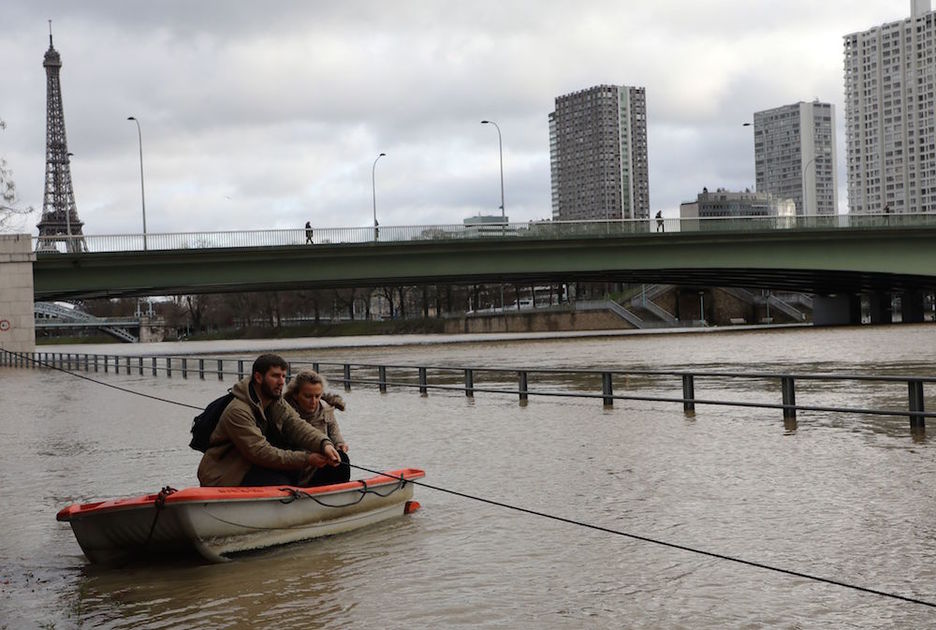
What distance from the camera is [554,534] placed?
974 centimetres

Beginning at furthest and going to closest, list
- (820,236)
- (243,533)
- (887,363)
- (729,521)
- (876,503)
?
(820,236)
(887,363)
(876,503)
(729,521)
(243,533)

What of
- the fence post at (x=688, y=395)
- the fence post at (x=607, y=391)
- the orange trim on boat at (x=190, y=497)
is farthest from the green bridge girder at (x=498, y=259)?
the orange trim on boat at (x=190, y=497)

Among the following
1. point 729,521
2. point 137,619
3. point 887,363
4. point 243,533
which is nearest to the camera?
point 137,619

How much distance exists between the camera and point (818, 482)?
12172 millimetres

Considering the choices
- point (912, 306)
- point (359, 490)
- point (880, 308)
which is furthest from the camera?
point (912, 306)

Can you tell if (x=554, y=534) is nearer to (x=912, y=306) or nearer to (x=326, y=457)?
(x=326, y=457)

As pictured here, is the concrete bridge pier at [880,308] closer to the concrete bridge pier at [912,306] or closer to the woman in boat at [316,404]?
the concrete bridge pier at [912,306]

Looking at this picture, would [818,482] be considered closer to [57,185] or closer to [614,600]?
[614,600]

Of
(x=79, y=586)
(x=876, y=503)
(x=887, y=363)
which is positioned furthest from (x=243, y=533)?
(x=887, y=363)

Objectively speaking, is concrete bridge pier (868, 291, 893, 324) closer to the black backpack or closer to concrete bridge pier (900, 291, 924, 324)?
concrete bridge pier (900, 291, 924, 324)

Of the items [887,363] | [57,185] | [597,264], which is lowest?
[887,363]

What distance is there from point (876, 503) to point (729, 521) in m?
1.73

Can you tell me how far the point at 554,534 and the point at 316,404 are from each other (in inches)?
93.7

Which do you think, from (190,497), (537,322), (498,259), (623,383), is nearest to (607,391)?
(623,383)
